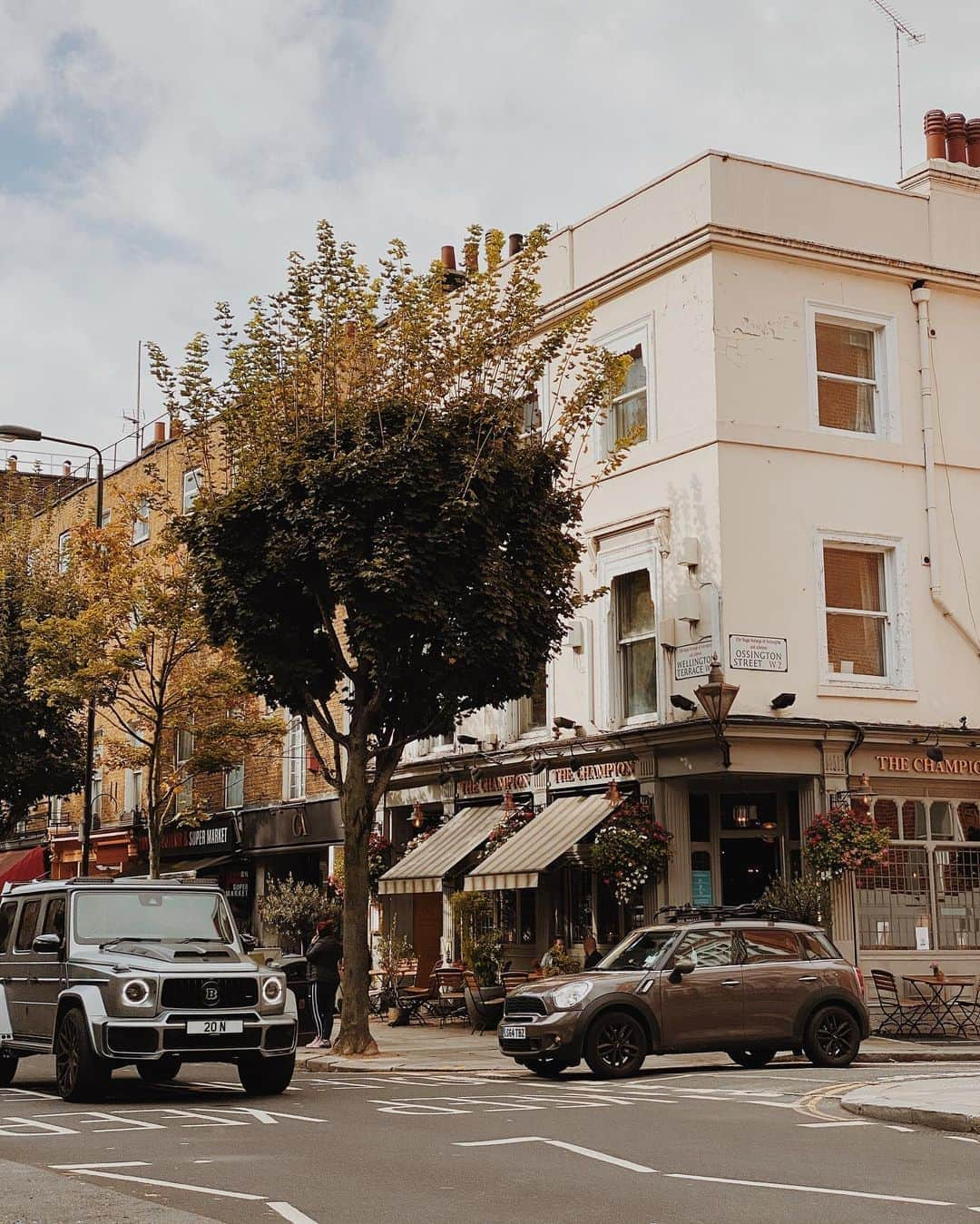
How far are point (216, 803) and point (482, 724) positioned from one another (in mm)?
10123

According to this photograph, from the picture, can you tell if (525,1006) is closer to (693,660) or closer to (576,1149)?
(576,1149)

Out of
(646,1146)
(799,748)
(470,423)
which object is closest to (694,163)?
(470,423)

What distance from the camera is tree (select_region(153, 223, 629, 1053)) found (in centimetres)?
1955

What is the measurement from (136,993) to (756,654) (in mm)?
10578

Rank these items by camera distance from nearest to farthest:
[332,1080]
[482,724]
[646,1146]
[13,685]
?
[646,1146] → [332,1080] → [482,724] → [13,685]

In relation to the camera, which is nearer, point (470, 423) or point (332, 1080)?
point (332, 1080)

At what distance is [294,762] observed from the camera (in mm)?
32125

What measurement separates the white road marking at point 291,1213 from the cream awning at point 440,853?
16643mm

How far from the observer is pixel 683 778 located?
73.4 feet

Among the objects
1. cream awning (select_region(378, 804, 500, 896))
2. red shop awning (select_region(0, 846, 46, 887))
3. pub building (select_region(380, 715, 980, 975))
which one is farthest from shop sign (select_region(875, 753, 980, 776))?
red shop awning (select_region(0, 846, 46, 887))

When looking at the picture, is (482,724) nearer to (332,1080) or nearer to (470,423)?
(470,423)

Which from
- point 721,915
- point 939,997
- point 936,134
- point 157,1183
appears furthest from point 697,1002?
point 936,134

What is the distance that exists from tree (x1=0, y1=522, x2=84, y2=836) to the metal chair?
18275 millimetres

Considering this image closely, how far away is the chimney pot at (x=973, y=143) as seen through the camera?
2509cm
